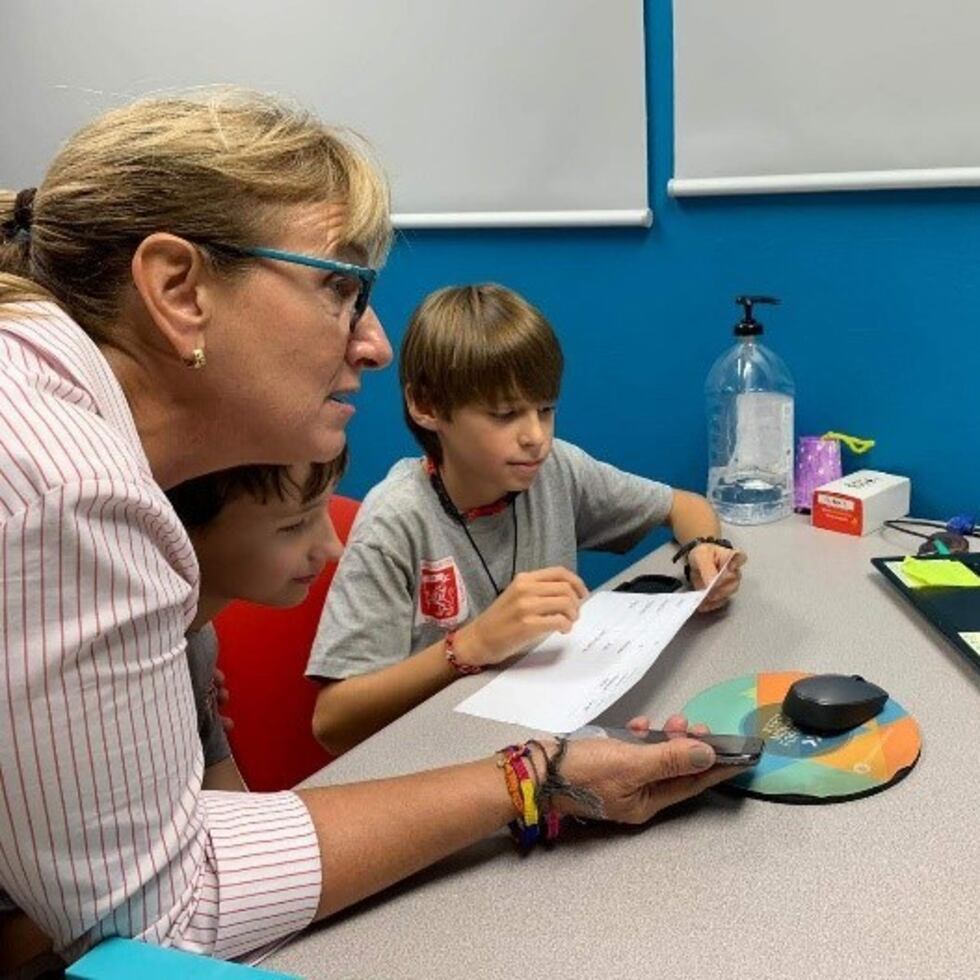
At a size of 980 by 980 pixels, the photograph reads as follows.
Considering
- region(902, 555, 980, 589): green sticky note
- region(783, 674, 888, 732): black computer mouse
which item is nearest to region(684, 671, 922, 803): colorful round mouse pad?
region(783, 674, 888, 732): black computer mouse

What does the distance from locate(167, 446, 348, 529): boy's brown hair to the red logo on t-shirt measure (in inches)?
14.7

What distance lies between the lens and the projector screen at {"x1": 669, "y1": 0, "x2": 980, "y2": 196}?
4.75 ft

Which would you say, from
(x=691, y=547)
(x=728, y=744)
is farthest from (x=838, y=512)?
(x=728, y=744)

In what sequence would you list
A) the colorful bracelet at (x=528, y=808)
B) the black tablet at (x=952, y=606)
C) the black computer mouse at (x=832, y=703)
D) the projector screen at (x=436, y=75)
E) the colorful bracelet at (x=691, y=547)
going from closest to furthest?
the colorful bracelet at (x=528, y=808) < the black computer mouse at (x=832, y=703) < the black tablet at (x=952, y=606) < the colorful bracelet at (x=691, y=547) < the projector screen at (x=436, y=75)

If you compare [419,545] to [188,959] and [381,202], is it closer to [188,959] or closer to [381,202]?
[381,202]

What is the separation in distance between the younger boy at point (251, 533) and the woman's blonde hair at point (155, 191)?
202 millimetres

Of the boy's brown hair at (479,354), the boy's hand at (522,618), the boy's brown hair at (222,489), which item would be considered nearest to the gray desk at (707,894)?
the boy's hand at (522,618)

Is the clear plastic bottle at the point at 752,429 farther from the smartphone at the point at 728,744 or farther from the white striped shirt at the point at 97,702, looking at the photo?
the white striped shirt at the point at 97,702

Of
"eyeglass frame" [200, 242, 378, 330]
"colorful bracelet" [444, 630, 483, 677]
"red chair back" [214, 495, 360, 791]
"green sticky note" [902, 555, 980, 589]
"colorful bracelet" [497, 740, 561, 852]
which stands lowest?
"red chair back" [214, 495, 360, 791]

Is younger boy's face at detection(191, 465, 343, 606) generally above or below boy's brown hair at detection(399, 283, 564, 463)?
below

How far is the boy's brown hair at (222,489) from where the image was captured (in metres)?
0.97

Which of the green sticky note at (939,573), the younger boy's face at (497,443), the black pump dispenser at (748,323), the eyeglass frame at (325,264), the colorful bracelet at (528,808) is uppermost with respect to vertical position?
the eyeglass frame at (325,264)

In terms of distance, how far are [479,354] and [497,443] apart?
0.36ft

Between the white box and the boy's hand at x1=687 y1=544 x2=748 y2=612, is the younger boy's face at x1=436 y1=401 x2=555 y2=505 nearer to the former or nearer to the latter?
the boy's hand at x1=687 y1=544 x2=748 y2=612
